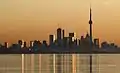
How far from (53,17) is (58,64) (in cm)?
88

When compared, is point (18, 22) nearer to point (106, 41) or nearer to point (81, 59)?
point (106, 41)

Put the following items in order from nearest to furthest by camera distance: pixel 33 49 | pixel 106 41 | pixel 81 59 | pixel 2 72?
pixel 106 41 < pixel 33 49 < pixel 2 72 < pixel 81 59

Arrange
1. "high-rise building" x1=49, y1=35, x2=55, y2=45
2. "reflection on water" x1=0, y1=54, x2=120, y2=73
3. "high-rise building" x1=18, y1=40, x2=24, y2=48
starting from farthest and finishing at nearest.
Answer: "reflection on water" x1=0, y1=54, x2=120, y2=73 < "high-rise building" x1=49, y1=35, x2=55, y2=45 < "high-rise building" x1=18, y1=40, x2=24, y2=48

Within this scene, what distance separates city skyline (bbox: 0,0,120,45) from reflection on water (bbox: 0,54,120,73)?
0.73 meters

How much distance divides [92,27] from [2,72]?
1.21 m

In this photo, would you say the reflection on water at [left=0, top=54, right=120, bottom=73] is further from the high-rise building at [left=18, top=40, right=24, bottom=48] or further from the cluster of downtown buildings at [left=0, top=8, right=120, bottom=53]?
the high-rise building at [left=18, top=40, right=24, bottom=48]

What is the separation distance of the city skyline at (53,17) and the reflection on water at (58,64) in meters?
0.73

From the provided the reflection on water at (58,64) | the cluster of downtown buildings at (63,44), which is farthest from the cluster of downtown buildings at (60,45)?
the reflection on water at (58,64)

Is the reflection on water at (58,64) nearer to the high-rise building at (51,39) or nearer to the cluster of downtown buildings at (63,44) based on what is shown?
the cluster of downtown buildings at (63,44)

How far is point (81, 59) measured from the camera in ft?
12.3

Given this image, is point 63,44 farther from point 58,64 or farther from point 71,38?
point 58,64

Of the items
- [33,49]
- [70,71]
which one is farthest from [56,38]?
[70,71]

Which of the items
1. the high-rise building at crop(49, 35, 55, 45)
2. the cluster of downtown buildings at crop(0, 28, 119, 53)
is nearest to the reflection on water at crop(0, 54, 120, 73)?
the cluster of downtown buildings at crop(0, 28, 119, 53)

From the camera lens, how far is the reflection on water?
3520mm
